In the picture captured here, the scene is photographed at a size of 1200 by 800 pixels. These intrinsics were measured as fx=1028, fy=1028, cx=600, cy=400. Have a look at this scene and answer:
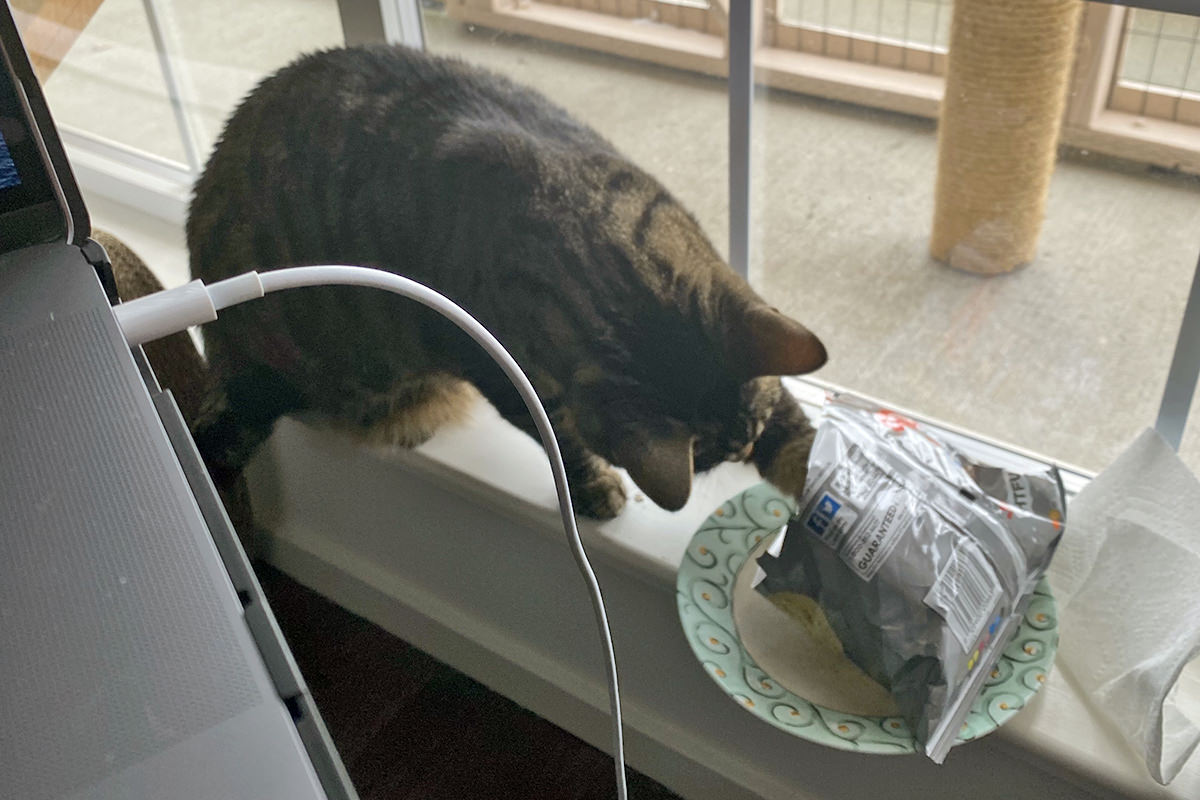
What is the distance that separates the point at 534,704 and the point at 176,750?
2.85 ft

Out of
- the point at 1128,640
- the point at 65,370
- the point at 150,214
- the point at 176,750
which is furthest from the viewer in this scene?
the point at 150,214

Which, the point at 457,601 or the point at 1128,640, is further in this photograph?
the point at 457,601

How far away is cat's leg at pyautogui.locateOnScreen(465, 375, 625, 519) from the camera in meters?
0.84

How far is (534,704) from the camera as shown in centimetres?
113

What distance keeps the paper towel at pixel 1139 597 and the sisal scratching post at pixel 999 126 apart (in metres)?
0.21

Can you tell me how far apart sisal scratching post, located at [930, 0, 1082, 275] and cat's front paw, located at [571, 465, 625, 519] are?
0.35 m

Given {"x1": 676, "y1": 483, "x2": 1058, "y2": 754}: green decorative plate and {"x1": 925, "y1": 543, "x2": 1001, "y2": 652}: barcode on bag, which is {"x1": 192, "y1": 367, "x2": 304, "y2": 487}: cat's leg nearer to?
{"x1": 676, "y1": 483, "x2": 1058, "y2": 754}: green decorative plate

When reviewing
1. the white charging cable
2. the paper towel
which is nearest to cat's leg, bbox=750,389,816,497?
the paper towel

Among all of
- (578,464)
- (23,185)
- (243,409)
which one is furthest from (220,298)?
(243,409)

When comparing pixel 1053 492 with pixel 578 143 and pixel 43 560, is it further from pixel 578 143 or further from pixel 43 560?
pixel 43 560

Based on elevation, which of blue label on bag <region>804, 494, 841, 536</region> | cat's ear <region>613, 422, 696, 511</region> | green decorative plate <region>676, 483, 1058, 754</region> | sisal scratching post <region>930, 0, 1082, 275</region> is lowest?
green decorative plate <region>676, 483, 1058, 754</region>

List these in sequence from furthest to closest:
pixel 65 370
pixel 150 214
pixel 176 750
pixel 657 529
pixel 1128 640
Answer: pixel 150 214, pixel 657 529, pixel 1128 640, pixel 65 370, pixel 176 750

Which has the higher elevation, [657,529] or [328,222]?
[328,222]

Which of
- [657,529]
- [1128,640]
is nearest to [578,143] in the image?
[657,529]
